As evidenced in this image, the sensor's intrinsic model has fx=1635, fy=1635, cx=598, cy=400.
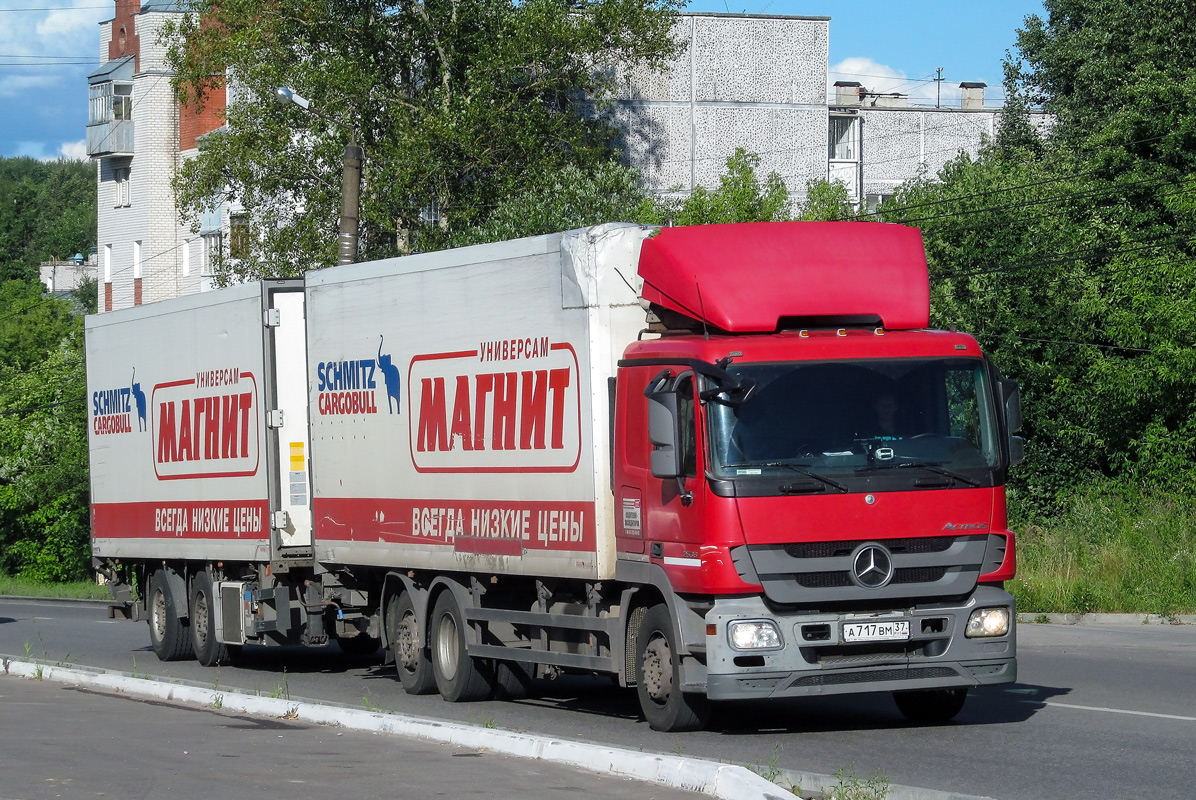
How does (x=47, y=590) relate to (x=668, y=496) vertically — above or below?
below

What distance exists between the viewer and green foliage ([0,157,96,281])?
120938 millimetres

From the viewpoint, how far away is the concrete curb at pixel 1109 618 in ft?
68.4

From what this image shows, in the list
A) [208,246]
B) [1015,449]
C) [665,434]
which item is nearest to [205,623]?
[665,434]

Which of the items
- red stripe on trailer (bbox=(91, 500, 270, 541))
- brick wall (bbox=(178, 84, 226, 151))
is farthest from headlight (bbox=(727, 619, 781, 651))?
brick wall (bbox=(178, 84, 226, 151))

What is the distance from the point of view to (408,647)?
14.2 meters

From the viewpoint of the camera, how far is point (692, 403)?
34.0ft

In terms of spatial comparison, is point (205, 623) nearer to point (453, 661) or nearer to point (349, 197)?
point (453, 661)

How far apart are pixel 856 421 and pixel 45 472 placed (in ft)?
156

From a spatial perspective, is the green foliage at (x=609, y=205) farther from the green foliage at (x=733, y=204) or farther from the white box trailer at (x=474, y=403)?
the white box trailer at (x=474, y=403)

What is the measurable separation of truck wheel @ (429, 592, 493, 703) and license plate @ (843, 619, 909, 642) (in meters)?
3.95

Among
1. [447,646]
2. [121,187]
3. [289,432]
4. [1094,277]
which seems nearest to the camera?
[447,646]

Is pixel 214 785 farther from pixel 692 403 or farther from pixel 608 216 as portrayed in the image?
pixel 608 216

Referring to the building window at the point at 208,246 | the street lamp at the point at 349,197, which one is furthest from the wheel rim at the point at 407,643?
the building window at the point at 208,246

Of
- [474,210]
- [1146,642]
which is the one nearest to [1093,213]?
[474,210]
